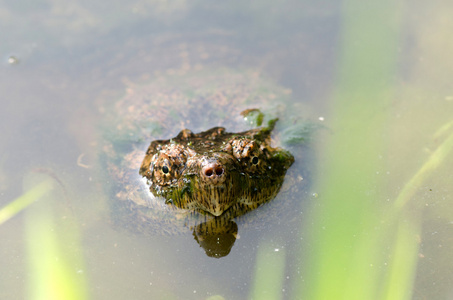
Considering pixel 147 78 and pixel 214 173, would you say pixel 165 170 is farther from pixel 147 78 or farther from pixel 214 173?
pixel 147 78

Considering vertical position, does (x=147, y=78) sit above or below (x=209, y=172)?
above

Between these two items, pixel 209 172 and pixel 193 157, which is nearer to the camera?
pixel 209 172

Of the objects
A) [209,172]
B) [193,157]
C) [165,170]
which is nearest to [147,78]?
[165,170]

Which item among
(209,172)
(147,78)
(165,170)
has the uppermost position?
(147,78)

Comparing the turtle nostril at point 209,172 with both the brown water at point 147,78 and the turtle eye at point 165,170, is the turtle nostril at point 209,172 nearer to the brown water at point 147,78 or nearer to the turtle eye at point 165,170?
the turtle eye at point 165,170

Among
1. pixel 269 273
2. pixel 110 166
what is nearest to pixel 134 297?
pixel 269 273

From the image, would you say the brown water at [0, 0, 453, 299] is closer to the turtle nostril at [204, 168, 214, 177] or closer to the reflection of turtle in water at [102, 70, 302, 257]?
the reflection of turtle in water at [102, 70, 302, 257]

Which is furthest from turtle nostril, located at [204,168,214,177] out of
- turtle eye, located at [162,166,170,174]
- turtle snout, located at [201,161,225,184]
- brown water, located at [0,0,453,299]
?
brown water, located at [0,0,453,299]
